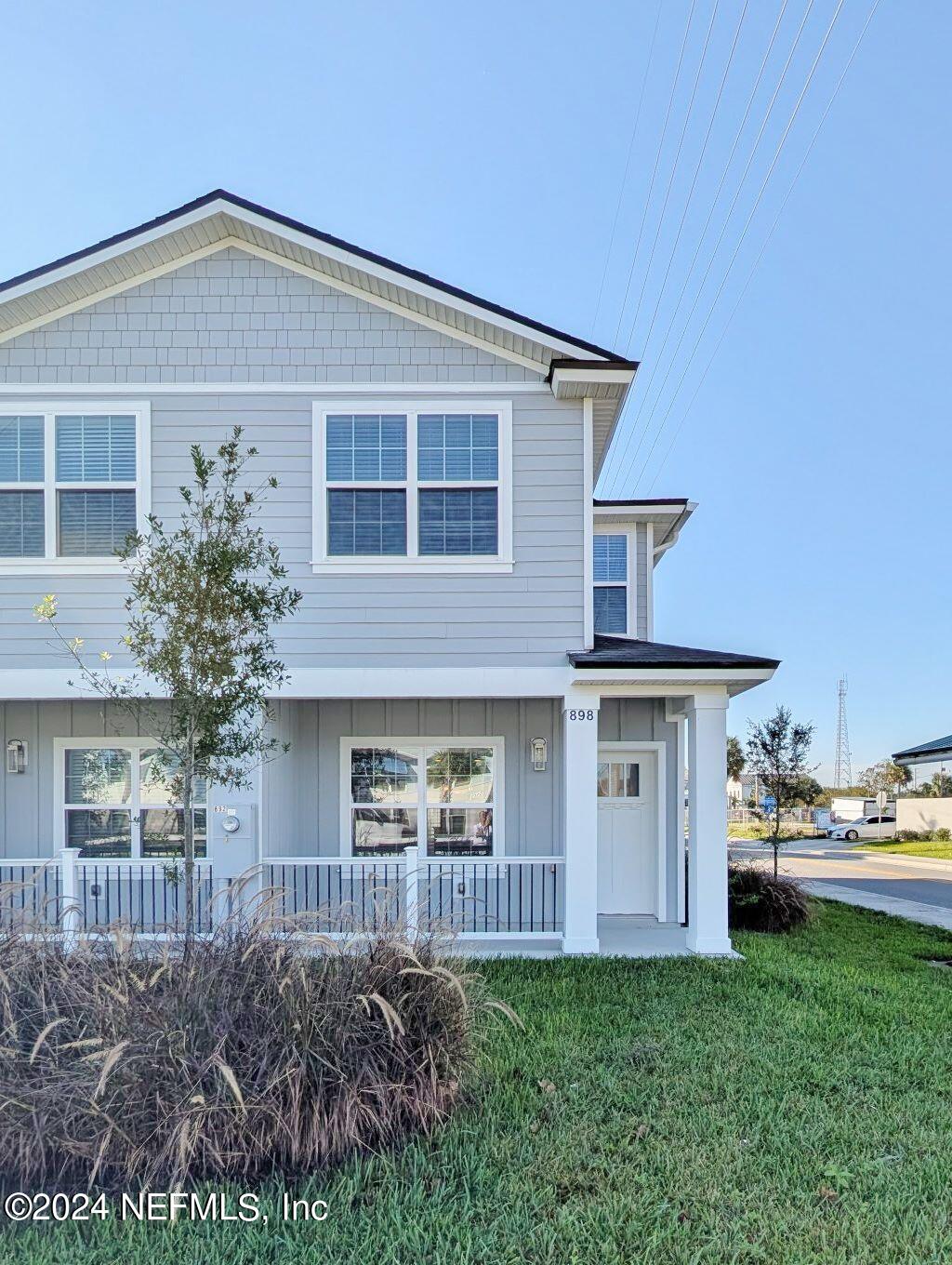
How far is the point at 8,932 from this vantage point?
5004 mm

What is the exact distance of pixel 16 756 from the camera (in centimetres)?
962

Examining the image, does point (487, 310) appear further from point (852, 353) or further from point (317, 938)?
point (852, 353)

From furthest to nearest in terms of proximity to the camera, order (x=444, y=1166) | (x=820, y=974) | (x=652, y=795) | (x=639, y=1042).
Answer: (x=652, y=795), (x=820, y=974), (x=639, y=1042), (x=444, y=1166)

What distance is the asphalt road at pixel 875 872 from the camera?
1762 centimetres

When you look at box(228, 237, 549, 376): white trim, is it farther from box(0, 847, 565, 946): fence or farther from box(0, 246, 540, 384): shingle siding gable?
box(0, 847, 565, 946): fence

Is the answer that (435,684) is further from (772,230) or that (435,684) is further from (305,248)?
(772,230)

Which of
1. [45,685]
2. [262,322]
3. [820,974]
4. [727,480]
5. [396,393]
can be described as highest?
[727,480]

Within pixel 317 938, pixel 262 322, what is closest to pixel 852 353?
pixel 262 322

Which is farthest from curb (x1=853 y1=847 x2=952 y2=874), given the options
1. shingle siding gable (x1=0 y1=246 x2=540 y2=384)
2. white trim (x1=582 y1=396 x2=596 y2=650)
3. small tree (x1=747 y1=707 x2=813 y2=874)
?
shingle siding gable (x1=0 y1=246 x2=540 y2=384)

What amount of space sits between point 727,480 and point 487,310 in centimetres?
2525

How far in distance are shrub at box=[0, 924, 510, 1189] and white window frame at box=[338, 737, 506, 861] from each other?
4844 mm

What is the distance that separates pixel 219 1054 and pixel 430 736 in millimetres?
5911

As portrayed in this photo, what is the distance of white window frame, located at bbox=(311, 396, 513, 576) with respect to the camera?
8586 millimetres

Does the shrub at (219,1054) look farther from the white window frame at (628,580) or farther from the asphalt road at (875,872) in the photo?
the asphalt road at (875,872)
